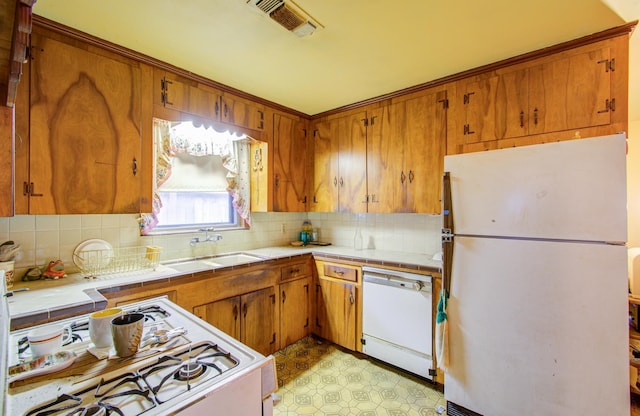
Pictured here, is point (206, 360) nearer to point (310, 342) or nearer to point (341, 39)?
point (341, 39)

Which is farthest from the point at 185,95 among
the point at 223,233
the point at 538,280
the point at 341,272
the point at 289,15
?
the point at 538,280

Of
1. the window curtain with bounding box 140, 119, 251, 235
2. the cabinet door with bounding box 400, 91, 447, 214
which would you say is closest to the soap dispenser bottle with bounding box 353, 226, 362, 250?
the cabinet door with bounding box 400, 91, 447, 214

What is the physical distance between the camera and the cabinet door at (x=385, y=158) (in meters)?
2.60

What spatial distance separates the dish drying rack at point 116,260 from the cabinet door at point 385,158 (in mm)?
1903

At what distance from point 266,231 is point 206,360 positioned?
93.2 inches

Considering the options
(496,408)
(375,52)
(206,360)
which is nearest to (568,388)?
(496,408)

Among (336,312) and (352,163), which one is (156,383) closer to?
(336,312)

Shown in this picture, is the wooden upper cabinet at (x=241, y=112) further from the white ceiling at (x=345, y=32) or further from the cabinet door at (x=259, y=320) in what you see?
the cabinet door at (x=259, y=320)

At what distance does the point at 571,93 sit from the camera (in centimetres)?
181

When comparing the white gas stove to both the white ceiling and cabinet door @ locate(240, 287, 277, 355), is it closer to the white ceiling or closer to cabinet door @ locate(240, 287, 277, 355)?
cabinet door @ locate(240, 287, 277, 355)

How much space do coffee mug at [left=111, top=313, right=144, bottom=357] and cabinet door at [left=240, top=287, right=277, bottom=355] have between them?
1.46 meters

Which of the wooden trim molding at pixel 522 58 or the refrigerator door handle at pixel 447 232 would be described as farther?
the refrigerator door handle at pixel 447 232

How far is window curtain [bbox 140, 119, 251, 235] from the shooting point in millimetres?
2307

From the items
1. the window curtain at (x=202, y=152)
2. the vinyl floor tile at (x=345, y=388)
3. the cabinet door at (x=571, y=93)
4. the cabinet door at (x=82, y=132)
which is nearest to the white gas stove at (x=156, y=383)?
the cabinet door at (x=82, y=132)
